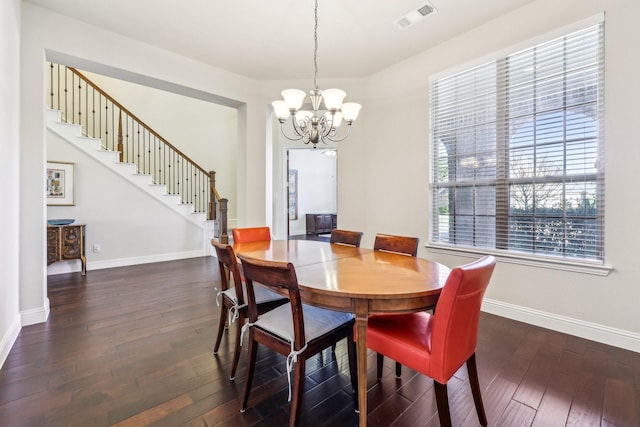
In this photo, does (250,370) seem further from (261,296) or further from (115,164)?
(115,164)

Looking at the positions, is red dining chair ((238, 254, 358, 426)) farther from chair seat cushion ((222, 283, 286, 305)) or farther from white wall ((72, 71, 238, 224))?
white wall ((72, 71, 238, 224))

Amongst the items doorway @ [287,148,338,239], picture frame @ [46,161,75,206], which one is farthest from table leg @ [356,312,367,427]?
doorway @ [287,148,338,239]

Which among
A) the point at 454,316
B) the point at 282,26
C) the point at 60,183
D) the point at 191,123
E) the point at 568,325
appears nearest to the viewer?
the point at 454,316

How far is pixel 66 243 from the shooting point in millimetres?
4254

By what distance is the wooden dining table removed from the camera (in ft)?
4.52

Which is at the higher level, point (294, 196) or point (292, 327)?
point (294, 196)

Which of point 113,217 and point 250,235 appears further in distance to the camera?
point 113,217

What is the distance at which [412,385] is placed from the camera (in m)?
1.83

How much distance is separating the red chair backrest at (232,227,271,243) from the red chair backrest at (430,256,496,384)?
2068 mm

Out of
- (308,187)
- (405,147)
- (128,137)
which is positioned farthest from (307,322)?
(308,187)

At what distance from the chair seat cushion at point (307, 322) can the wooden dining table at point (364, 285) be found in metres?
0.18

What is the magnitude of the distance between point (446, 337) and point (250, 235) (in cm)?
216

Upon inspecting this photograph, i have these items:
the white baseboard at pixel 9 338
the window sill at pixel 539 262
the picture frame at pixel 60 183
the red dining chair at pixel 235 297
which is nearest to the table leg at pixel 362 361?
the red dining chair at pixel 235 297

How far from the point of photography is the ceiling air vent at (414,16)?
2.68m
